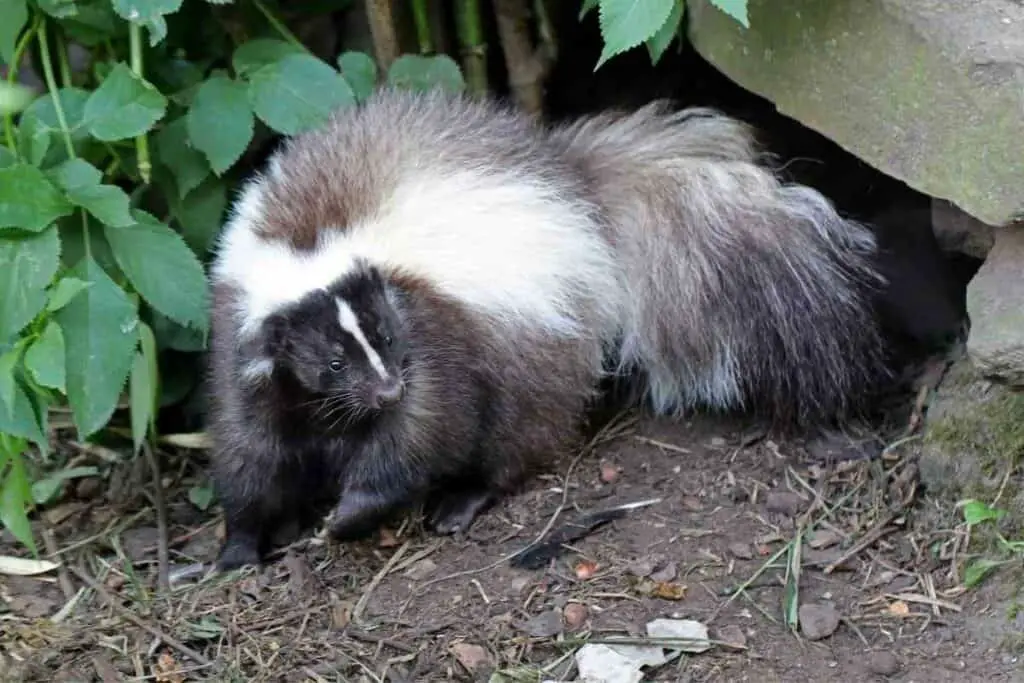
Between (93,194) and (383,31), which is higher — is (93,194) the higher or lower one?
the lower one

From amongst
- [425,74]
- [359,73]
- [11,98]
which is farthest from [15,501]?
[425,74]

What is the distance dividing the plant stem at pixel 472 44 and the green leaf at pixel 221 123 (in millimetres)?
812

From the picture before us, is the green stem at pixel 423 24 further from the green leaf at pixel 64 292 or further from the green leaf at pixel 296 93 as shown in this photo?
the green leaf at pixel 64 292

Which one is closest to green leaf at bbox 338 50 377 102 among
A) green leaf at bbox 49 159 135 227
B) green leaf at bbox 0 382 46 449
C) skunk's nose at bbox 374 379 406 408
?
green leaf at bbox 49 159 135 227

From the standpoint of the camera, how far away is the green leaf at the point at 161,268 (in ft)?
11.7

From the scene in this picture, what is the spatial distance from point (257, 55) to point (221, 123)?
0.84ft

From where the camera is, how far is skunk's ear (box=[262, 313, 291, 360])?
11.4 feet

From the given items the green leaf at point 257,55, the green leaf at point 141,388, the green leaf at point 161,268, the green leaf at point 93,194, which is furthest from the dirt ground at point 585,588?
the green leaf at point 257,55

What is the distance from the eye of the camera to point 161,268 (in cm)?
358

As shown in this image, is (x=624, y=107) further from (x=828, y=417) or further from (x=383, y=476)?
(x=383, y=476)

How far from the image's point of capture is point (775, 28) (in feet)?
12.0

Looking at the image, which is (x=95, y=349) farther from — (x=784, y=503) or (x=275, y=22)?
(x=784, y=503)

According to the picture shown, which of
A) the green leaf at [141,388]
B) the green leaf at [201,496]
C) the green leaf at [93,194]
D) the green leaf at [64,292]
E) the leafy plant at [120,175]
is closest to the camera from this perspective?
the green leaf at [64,292]

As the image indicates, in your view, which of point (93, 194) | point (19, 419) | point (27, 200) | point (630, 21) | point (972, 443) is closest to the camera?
point (630, 21)
